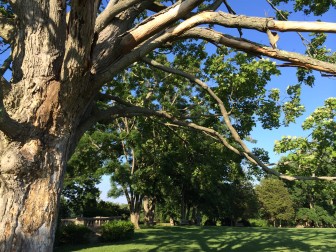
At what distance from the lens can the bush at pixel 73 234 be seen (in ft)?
62.5

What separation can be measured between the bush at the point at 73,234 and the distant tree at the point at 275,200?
39.7 metres

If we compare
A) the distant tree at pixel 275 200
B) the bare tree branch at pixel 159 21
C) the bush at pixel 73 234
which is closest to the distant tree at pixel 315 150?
the bare tree branch at pixel 159 21

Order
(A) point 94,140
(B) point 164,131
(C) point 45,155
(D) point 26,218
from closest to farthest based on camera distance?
(D) point 26,218 → (C) point 45,155 → (B) point 164,131 → (A) point 94,140

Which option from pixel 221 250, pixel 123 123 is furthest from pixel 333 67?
pixel 123 123

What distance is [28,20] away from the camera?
15.9 ft

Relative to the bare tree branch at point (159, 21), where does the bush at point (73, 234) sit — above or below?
below

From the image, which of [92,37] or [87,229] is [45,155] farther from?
[87,229]

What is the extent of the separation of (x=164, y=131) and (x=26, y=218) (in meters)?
9.69

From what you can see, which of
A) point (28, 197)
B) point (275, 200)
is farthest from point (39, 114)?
point (275, 200)

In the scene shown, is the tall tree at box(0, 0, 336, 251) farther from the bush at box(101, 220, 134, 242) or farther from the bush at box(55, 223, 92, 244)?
the bush at box(101, 220, 134, 242)

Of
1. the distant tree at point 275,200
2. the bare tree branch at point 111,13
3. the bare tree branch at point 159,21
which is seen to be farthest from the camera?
the distant tree at point 275,200

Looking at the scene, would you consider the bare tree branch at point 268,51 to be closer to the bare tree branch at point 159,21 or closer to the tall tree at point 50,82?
the tall tree at point 50,82

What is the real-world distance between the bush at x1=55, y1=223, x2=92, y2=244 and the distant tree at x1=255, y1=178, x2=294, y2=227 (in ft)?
130

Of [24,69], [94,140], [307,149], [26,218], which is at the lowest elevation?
[26,218]
